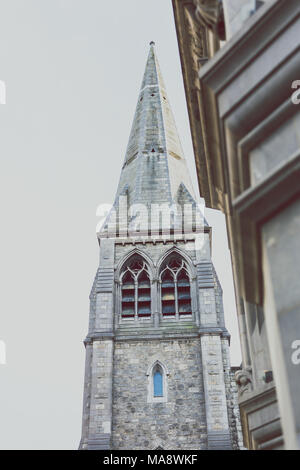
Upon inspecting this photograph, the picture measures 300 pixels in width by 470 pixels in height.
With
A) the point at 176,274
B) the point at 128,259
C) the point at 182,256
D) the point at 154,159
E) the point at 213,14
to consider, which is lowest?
the point at 213,14

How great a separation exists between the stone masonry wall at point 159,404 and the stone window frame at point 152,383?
11 centimetres

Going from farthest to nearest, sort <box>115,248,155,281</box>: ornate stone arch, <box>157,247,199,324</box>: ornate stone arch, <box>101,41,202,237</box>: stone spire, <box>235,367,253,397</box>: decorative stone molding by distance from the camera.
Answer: <box>101,41,202,237</box>: stone spire, <box>115,248,155,281</box>: ornate stone arch, <box>157,247,199,324</box>: ornate stone arch, <box>235,367,253,397</box>: decorative stone molding

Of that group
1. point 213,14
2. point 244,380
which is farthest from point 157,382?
point 213,14

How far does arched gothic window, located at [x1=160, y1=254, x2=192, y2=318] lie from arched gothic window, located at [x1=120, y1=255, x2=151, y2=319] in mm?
745

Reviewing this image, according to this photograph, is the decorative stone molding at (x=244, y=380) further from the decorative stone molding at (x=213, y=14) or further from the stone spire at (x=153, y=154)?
the stone spire at (x=153, y=154)

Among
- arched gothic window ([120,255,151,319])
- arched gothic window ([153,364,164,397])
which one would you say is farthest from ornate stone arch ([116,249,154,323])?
arched gothic window ([153,364,164,397])

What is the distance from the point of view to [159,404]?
2511cm

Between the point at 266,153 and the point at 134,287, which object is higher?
the point at 134,287

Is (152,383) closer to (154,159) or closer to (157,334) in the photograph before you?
(157,334)

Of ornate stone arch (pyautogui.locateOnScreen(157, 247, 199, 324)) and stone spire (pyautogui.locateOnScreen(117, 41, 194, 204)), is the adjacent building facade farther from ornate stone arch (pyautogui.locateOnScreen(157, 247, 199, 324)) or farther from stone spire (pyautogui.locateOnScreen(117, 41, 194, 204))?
stone spire (pyautogui.locateOnScreen(117, 41, 194, 204))

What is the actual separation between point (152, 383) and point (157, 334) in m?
2.28

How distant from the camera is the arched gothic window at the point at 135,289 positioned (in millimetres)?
28452

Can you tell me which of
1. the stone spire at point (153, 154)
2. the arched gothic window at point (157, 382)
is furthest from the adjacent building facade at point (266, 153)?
the stone spire at point (153, 154)

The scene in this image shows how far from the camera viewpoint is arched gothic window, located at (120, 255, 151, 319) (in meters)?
28.5
